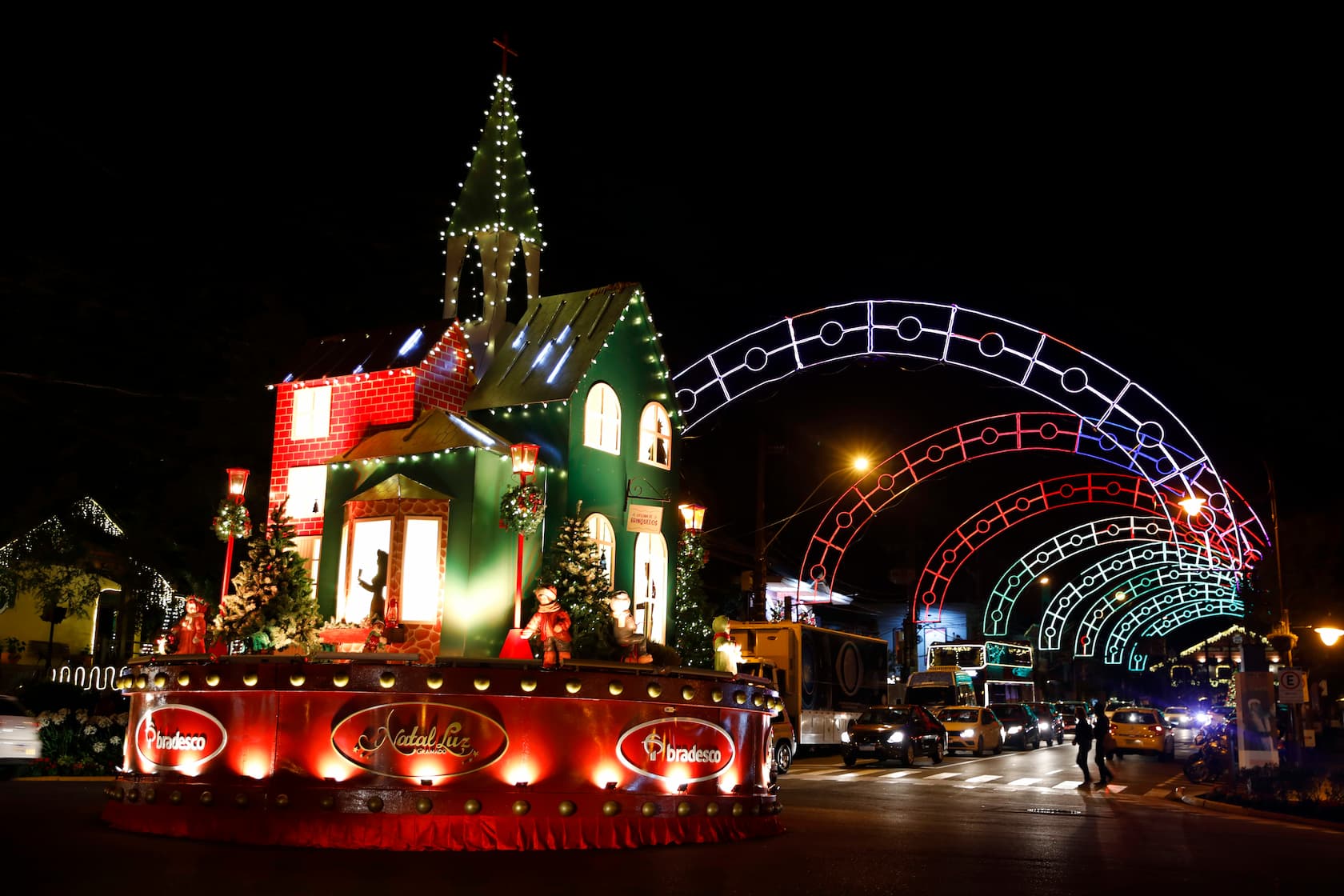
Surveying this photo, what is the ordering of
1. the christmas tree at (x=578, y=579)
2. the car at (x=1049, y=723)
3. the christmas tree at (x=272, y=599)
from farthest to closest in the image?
the car at (x=1049, y=723) < the christmas tree at (x=578, y=579) < the christmas tree at (x=272, y=599)

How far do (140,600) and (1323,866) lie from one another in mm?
30776

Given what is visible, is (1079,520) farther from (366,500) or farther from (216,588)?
(366,500)

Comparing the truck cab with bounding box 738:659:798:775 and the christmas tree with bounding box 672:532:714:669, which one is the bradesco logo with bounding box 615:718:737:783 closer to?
the christmas tree with bounding box 672:532:714:669

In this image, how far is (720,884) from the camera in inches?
426

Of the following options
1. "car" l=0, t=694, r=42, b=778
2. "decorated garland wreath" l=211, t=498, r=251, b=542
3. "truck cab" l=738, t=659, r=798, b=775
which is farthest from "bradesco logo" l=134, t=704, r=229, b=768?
"truck cab" l=738, t=659, r=798, b=775

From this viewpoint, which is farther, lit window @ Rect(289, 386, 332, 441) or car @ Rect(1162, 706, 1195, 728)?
car @ Rect(1162, 706, 1195, 728)

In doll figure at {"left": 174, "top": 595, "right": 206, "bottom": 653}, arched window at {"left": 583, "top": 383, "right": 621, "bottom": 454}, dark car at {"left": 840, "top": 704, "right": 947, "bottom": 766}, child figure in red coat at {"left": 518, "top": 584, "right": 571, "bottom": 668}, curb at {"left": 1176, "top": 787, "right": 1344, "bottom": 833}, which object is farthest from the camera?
dark car at {"left": 840, "top": 704, "right": 947, "bottom": 766}

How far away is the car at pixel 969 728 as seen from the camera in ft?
131

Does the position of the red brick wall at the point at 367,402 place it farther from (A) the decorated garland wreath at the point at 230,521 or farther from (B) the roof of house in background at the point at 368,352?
(A) the decorated garland wreath at the point at 230,521

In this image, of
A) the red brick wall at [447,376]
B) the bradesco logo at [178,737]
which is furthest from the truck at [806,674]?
the bradesco logo at [178,737]

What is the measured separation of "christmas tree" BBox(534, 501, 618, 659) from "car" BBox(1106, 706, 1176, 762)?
24820 mm

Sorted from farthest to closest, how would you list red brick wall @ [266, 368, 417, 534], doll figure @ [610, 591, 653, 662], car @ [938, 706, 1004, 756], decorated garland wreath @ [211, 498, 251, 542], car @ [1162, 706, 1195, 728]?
car @ [1162, 706, 1195, 728], car @ [938, 706, 1004, 756], red brick wall @ [266, 368, 417, 534], decorated garland wreath @ [211, 498, 251, 542], doll figure @ [610, 591, 653, 662]

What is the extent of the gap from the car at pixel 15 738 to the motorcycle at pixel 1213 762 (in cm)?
2332

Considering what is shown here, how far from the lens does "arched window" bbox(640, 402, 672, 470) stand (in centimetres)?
2552
